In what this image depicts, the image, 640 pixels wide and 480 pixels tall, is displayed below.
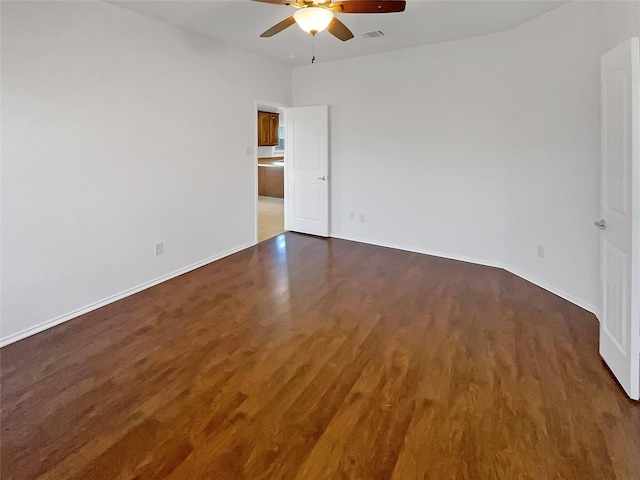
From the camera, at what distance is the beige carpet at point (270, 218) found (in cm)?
644

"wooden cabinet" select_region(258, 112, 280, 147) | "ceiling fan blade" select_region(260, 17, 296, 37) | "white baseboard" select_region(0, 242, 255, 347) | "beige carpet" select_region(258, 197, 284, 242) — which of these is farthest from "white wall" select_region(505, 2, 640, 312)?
"wooden cabinet" select_region(258, 112, 280, 147)

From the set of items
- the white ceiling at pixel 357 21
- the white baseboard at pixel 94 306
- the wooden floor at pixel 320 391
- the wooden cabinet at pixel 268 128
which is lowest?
the wooden floor at pixel 320 391

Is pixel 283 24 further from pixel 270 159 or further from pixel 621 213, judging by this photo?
pixel 270 159

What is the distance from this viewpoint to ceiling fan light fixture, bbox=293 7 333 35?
259 cm

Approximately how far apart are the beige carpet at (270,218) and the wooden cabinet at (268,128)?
58.8 inches

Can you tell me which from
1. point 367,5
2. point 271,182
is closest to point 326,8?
point 367,5

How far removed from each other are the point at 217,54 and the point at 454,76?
288 cm

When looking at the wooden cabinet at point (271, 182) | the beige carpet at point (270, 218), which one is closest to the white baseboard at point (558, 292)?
the beige carpet at point (270, 218)

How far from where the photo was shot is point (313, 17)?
2.62 m

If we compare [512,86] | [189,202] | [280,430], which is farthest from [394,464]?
[512,86]

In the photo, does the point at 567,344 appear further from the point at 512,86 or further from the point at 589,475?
the point at 512,86

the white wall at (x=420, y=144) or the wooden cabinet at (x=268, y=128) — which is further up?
the wooden cabinet at (x=268, y=128)

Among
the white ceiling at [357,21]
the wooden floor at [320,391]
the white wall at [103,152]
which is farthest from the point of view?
the white ceiling at [357,21]

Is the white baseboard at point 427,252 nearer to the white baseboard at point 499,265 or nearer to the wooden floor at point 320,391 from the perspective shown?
the white baseboard at point 499,265
